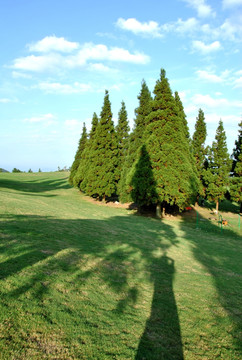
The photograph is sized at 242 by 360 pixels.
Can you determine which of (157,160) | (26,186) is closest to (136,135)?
(157,160)

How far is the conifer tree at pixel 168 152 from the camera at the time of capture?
20.1 metres

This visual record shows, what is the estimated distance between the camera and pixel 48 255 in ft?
20.5

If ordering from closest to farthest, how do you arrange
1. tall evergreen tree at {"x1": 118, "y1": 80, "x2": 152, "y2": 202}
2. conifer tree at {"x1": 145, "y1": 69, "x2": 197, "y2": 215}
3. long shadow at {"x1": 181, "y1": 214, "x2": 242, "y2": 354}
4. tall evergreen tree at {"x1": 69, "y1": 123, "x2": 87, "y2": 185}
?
long shadow at {"x1": 181, "y1": 214, "x2": 242, "y2": 354}
conifer tree at {"x1": 145, "y1": 69, "x2": 197, "y2": 215}
tall evergreen tree at {"x1": 118, "y1": 80, "x2": 152, "y2": 202}
tall evergreen tree at {"x1": 69, "y1": 123, "x2": 87, "y2": 185}

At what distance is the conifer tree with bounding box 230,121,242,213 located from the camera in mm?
30844

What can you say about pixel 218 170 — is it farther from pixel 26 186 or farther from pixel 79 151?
pixel 26 186

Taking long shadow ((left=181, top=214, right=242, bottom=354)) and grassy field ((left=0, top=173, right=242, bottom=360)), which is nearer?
grassy field ((left=0, top=173, right=242, bottom=360))

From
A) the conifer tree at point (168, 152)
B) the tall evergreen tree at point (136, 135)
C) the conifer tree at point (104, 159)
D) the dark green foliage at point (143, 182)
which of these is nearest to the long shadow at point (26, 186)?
the conifer tree at point (104, 159)

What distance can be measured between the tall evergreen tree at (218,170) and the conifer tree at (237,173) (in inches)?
39.7

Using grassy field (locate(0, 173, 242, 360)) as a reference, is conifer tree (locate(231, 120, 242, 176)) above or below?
above

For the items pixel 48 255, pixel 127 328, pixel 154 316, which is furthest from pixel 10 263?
pixel 154 316

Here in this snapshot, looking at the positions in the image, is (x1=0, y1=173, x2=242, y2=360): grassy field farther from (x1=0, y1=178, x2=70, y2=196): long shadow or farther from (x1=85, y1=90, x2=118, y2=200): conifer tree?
(x1=0, y1=178, x2=70, y2=196): long shadow

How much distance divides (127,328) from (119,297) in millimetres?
1055

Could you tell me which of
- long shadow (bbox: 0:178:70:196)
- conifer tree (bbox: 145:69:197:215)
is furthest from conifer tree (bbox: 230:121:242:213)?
long shadow (bbox: 0:178:70:196)

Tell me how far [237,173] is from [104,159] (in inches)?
721
